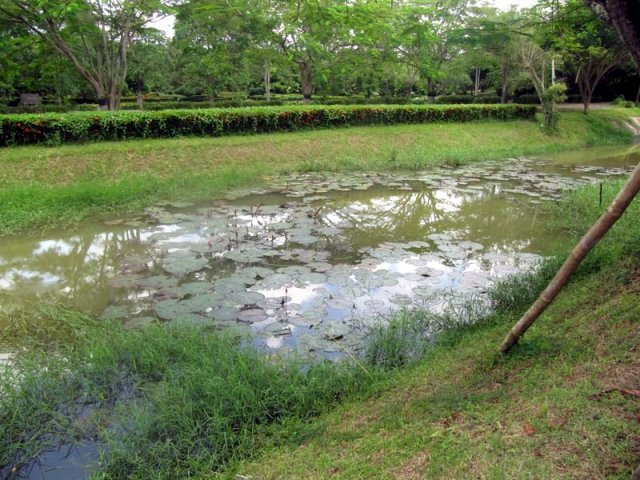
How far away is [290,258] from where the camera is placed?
598 cm

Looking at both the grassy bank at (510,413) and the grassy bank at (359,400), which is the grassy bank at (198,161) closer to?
the grassy bank at (359,400)

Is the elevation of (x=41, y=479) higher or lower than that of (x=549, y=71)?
lower

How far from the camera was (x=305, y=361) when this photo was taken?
3580mm

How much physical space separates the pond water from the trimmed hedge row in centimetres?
370

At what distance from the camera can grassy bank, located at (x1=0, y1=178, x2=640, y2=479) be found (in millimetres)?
2109

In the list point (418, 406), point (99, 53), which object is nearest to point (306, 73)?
point (99, 53)

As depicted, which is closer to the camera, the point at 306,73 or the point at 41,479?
the point at 41,479

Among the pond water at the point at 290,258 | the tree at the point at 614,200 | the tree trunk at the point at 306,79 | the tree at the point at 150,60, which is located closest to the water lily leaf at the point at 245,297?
the pond water at the point at 290,258

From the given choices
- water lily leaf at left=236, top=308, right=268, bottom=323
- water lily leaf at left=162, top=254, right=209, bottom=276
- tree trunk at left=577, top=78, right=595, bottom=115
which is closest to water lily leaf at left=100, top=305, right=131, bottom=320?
water lily leaf at left=162, top=254, right=209, bottom=276

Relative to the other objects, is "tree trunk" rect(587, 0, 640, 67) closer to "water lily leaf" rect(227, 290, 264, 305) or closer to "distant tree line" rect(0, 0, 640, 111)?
"distant tree line" rect(0, 0, 640, 111)

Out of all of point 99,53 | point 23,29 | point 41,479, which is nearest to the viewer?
point 41,479

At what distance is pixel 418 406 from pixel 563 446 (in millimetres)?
896

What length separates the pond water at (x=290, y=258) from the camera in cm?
458

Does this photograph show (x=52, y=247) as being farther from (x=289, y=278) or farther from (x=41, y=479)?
(x=41, y=479)
